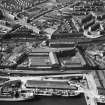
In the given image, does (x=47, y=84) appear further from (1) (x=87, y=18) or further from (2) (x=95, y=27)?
(1) (x=87, y=18)

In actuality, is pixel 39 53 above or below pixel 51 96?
above

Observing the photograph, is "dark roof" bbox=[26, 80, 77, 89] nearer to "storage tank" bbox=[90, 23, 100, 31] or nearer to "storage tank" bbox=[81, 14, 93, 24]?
"storage tank" bbox=[90, 23, 100, 31]

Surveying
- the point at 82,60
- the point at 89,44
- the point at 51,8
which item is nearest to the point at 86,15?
the point at 51,8

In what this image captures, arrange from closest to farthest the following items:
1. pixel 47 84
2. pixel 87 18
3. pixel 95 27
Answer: pixel 47 84
pixel 95 27
pixel 87 18

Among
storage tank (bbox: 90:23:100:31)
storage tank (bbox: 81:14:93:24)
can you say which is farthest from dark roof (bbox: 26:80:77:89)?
storage tank (bbox: 81:14:93:24)

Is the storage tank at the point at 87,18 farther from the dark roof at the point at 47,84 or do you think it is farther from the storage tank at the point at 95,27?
the dark roof at the point at 47,84

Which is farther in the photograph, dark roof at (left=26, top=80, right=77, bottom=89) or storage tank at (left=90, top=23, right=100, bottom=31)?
storage tank at (left=90, top=23, right=100, bottom=31)

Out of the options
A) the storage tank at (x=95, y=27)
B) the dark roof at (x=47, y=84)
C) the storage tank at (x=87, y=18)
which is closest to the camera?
the dark roof at (x=47, y=84)

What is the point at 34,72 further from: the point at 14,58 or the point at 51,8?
the point at 51,8

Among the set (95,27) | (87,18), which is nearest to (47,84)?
(95,27)

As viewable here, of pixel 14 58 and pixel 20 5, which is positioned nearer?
pixel 14 58

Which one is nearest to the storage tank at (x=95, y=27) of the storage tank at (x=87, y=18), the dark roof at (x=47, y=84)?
the storage tank at (x=87, y=18)
